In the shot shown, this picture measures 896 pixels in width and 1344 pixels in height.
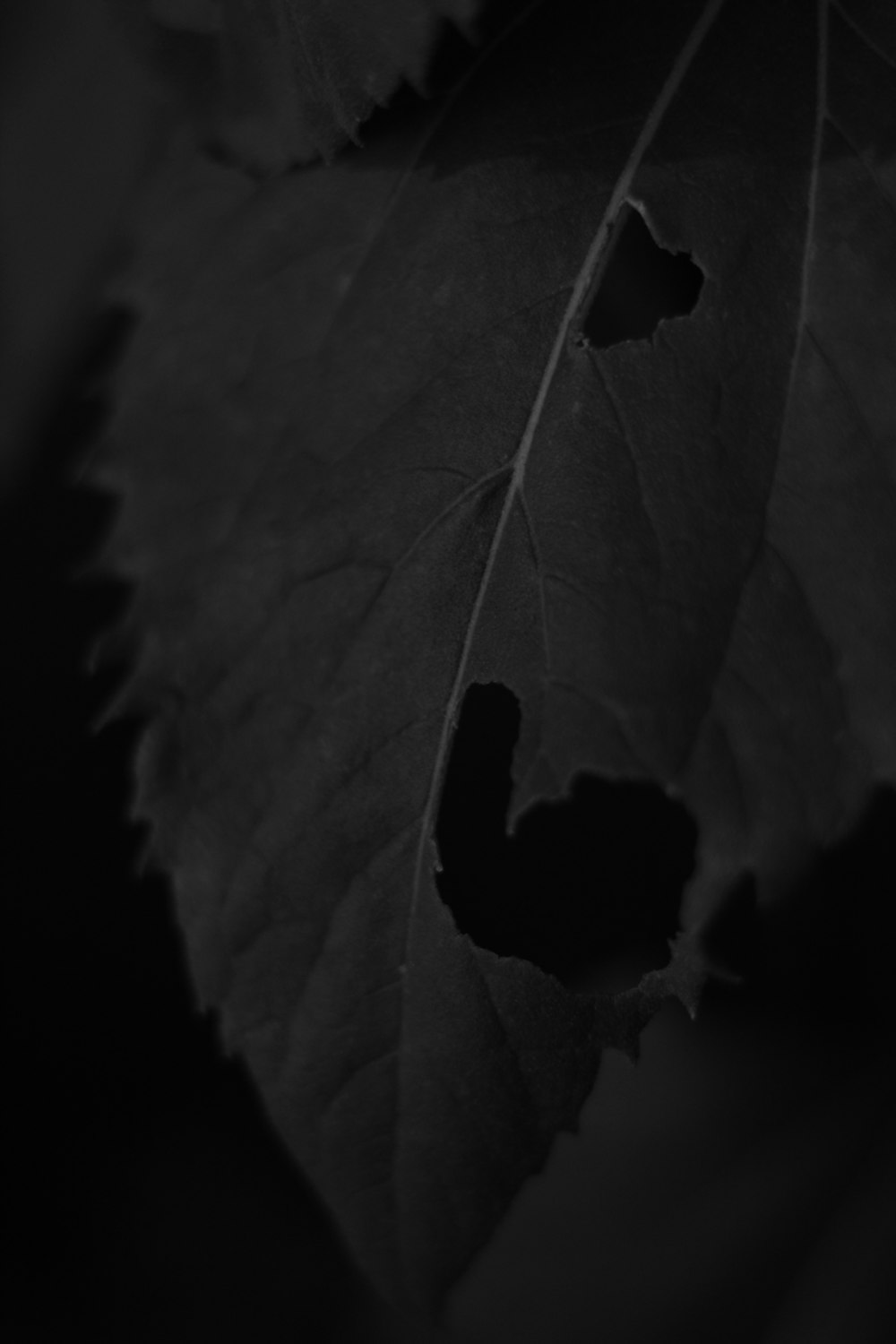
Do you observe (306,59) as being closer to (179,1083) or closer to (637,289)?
(637,289)

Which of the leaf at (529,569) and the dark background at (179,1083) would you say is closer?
the leaf at (529,569)

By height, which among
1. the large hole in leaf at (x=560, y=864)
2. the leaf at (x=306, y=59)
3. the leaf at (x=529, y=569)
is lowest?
the large hole in leaf at (x=560, y=864)

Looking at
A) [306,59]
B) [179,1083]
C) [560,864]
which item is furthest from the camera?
[179,1083]

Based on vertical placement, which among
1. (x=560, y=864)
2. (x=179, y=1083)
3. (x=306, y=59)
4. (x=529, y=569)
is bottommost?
(x=179, y=1083)

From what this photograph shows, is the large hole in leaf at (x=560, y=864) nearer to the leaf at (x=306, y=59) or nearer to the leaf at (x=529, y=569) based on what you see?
the leaf at (x=529, y=569)

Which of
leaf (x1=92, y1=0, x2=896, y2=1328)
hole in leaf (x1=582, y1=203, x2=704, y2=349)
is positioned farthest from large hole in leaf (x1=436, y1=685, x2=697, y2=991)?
hole in leaf (x1=582, y1=203, x2=704, y2=349)

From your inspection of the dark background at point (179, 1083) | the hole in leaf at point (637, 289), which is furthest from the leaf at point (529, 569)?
the dark background at point (179, 1083)

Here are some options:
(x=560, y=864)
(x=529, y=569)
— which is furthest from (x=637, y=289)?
(x=560, y=864)

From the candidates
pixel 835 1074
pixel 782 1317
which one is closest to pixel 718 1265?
pixel 782 1317
